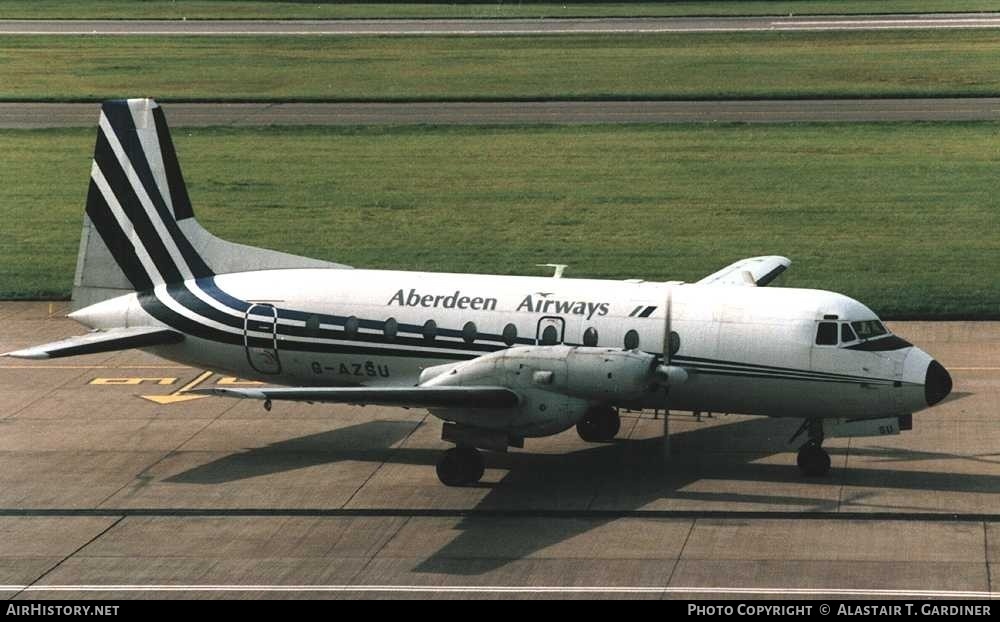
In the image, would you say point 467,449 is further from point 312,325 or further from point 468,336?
Result: point 312,325

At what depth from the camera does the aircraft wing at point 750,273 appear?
32.9 meters

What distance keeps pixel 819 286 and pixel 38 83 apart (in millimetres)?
49382

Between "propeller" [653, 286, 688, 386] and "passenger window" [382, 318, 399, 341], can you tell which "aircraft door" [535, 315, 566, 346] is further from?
"passenger window" [382, 318, 399, 341]

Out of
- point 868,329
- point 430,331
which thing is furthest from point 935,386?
point 430,331

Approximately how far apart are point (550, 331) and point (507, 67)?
54683 millimetres

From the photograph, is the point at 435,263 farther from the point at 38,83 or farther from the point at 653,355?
the point at 38,83

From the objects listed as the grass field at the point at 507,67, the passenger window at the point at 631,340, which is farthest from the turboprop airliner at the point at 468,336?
the grass field at the point at 507,67

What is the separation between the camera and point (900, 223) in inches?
1988

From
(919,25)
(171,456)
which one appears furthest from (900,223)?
(919,25)

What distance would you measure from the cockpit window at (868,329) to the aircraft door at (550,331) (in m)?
5.11

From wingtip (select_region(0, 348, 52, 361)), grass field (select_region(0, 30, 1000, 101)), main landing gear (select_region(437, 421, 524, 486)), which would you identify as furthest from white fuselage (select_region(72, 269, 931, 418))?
grass field (select_region(0, 30, 1000, 101))

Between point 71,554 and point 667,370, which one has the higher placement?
point 667,370

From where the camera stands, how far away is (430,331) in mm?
29125

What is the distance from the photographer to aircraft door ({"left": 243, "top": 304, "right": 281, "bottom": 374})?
3020 centimetres
